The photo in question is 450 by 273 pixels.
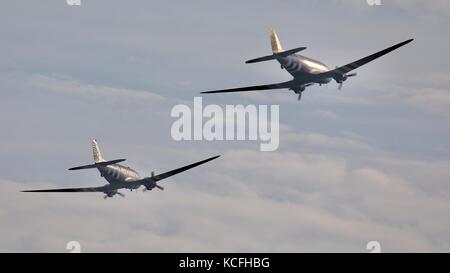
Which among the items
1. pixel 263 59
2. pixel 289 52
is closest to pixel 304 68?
pixel 263 59

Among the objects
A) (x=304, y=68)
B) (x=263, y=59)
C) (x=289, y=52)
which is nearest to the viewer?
(x=289, y=52)

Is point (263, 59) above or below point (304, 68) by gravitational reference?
above

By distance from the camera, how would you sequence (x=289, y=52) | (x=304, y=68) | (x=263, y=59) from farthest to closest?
(x=304, y=68) < (x=263, y=59) < (x=289, y=52)

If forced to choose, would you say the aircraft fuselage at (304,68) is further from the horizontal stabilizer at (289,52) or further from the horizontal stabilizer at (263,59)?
the horizontal stabilizer at (263,59)

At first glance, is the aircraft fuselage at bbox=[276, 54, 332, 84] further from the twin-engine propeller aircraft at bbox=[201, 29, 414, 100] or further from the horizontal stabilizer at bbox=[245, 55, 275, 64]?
the horizontal stabilizer at bbox=[245, 55, 275, 64]

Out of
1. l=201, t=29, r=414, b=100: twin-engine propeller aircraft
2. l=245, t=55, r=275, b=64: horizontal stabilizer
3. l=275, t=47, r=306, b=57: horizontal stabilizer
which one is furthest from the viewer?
l=201, t=29, r=414, b=100: twin-engine propeller aircraft

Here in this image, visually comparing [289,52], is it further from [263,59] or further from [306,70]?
[306,70]

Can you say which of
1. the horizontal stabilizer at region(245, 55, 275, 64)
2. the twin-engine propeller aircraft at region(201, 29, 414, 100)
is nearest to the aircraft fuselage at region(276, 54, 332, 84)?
the twin-engine propeller aircraft at region(201, 29, 414, 100)

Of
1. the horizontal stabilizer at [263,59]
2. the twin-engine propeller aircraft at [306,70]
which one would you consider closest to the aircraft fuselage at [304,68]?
the twin-engine propeller aircraft at [306,70]

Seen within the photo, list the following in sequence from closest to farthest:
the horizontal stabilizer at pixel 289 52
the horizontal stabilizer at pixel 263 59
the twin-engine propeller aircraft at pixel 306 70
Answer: the horizontal stabilizer at pixel 289 52
the horizontal stabilizer at pixel 263 59
the twin-engine propeller aircraft at pixel 306 70
